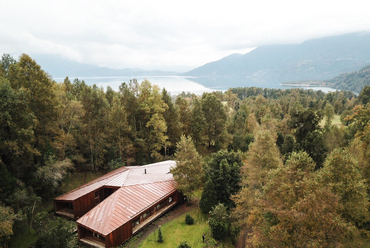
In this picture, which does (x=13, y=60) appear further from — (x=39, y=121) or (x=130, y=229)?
(x=130, y=229)

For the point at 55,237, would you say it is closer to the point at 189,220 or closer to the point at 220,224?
the point at 189,220

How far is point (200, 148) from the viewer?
131ft

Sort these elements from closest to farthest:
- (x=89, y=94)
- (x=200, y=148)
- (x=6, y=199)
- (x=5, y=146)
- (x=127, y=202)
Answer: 1. (x=6, y=199)
2. (x=5, y=146)
3. (x=127, y=202)
4. (x=89, y=94)
5. (x=200, y=148)

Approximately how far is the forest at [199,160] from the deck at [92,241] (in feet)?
7.90

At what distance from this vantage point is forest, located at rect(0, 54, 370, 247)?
1166 cm

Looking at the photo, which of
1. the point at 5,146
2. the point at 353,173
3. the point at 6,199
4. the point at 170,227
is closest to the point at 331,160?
the point at 353,173

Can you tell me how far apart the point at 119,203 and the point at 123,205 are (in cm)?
45

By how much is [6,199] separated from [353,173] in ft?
85.8

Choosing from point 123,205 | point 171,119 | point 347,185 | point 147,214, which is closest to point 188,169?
point 147,214

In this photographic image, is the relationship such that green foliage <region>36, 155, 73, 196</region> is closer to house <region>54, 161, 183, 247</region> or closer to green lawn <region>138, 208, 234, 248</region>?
house <region>54, 161, 183, 247</region>

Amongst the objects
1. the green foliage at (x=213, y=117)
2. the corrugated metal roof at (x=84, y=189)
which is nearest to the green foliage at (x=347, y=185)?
the corrugated metal roof at (x=84, y=189)

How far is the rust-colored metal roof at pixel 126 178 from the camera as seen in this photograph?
23.1 meters

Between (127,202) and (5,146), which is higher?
(5,146)

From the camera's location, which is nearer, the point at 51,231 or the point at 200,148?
the point at 51,231
